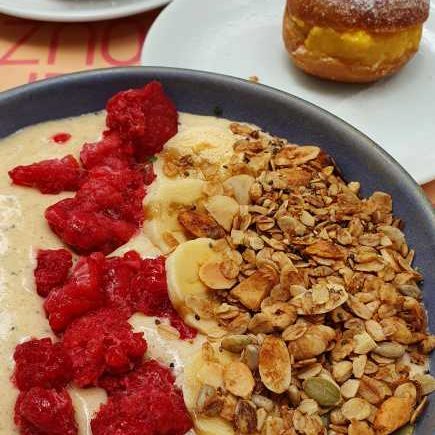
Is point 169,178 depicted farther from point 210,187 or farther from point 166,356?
point 166,356

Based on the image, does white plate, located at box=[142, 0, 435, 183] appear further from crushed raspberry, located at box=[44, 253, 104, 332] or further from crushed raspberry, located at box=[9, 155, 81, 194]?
crushed raspberry, located at box=[44, 253, 104, 332]

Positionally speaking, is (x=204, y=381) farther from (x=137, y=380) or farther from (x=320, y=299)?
(x=320, y=299)

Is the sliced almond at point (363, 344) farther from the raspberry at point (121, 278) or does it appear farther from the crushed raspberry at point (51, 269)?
the crushed raspberry at point (51, 269)

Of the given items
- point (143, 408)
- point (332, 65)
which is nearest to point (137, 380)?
point (143, 408)

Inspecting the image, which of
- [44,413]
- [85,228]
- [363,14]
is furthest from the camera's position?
[363,14]

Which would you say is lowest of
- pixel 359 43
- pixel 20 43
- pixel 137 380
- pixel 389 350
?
pixel 20 43

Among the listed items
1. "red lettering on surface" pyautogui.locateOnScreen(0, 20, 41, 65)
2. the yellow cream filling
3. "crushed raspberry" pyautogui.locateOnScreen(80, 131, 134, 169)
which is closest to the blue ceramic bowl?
"crushed raspberry" pyautogui.locateOnScreen(80, 131, 134, 169)
